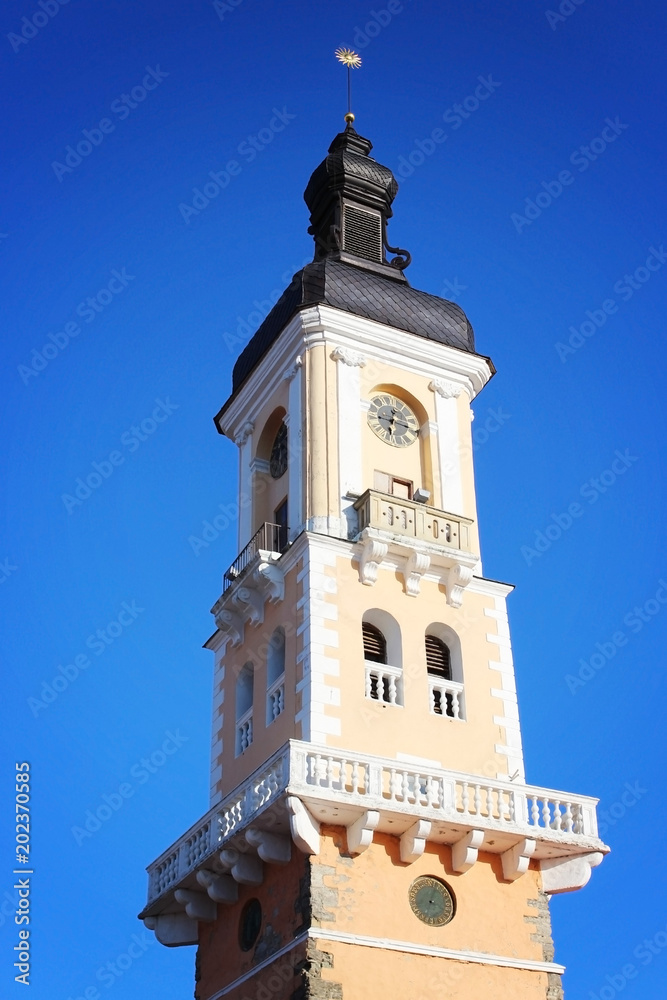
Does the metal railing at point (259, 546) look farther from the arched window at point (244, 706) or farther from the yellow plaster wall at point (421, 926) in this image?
the yellow plaster wall at point (421, 926)

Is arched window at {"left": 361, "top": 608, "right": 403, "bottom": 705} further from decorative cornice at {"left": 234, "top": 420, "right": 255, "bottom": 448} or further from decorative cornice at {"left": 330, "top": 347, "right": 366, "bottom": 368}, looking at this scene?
decorative cornice at {"left": 234, "top": 420, "right": 255, "bottom": 448}

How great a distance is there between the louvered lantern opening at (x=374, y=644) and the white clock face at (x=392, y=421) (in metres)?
4.41

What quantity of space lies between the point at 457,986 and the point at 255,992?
10.9 ft

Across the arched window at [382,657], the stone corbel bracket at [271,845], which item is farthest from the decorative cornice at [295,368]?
the stone corbel bracket at [271,845]

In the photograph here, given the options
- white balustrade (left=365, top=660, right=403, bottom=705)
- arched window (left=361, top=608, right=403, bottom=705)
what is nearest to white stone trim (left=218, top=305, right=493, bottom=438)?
arched window (left=361, top=608, right=403, bottom=705)

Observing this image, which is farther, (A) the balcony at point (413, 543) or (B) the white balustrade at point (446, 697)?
(A) the balcony at point (413, 543)

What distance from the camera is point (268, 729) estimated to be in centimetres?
2558

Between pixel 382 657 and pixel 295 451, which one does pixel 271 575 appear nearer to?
pixel 382 657

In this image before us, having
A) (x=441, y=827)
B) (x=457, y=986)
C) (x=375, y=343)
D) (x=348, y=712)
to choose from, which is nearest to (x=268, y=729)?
(x=348, y=712)

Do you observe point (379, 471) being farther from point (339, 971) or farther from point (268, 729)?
point (339, 971)

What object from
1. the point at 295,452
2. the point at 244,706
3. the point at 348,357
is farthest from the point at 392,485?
the point at 244,706

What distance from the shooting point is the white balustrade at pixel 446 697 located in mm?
25469

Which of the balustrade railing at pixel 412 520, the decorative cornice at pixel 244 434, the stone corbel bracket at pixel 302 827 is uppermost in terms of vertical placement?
the decorative cornice at pixel 244 434

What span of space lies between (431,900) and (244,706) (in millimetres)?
6197
